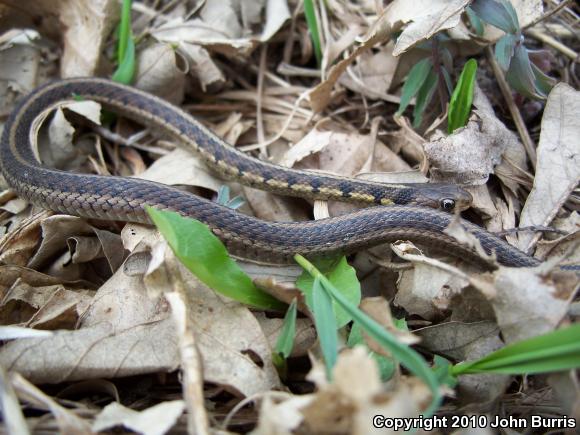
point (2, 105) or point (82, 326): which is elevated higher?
point (2, 105)

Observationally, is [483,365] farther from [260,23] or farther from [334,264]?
[260,23]

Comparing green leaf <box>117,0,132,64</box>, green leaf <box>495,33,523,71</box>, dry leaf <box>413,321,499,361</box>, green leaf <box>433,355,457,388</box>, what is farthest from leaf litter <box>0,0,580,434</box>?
green leaf <box>495,33,523,71</box>

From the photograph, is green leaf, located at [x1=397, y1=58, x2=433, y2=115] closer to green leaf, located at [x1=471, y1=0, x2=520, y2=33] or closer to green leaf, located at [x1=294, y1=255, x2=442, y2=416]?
green leaf, located at [x1=471, y1=0, x2=520, y2=33]

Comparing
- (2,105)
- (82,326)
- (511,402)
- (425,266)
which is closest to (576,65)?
(425,266)

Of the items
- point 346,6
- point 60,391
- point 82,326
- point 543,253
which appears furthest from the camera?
point 346,6

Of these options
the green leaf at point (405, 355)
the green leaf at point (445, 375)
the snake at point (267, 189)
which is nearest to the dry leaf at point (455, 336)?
the green leaf at point (445, 375)

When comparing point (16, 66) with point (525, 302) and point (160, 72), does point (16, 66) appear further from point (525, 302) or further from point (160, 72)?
point (525, 302)
